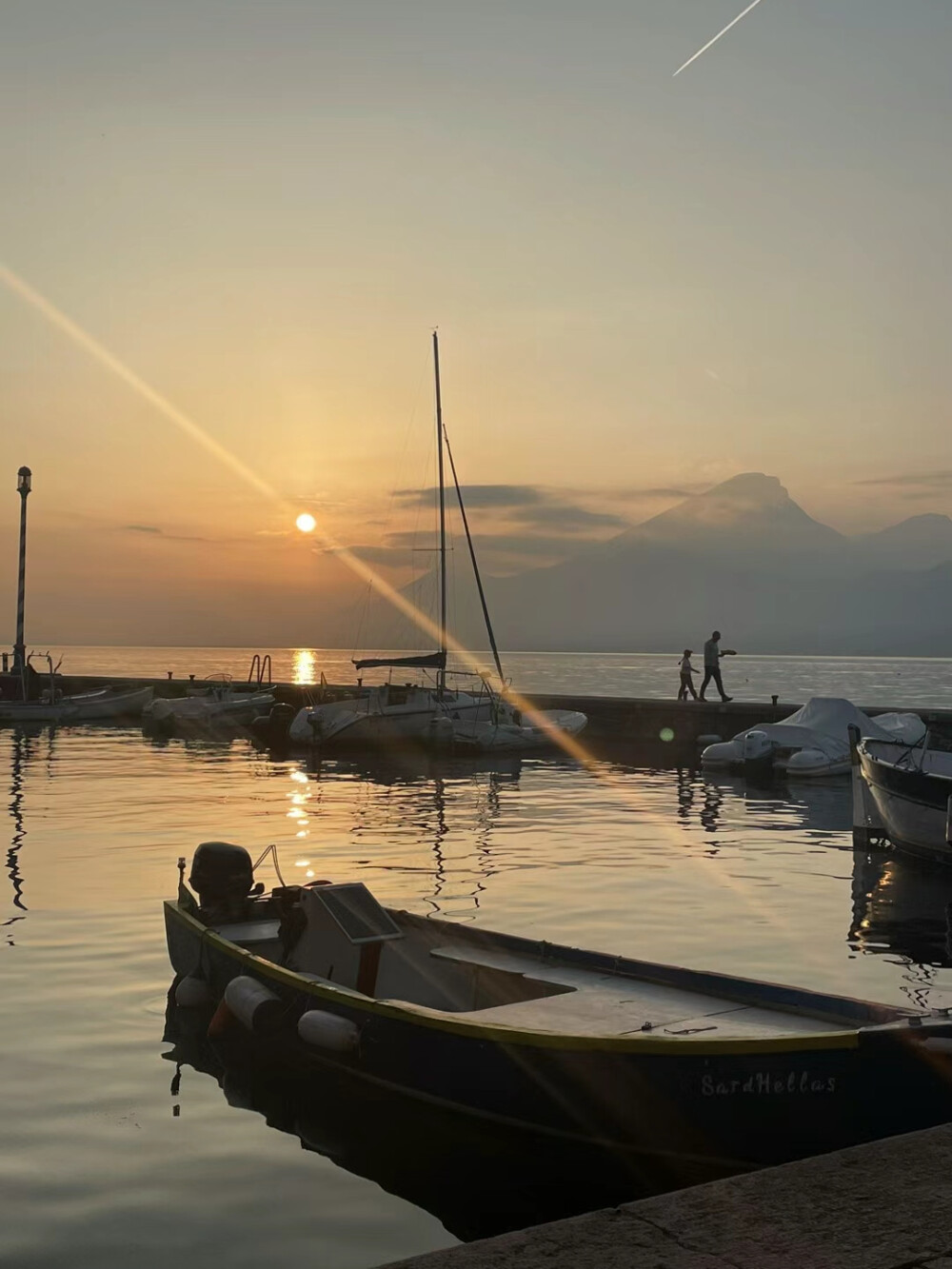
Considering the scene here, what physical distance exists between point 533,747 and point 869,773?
24.8m

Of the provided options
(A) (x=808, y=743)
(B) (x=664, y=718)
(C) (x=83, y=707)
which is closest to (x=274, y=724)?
(C) (x=83, y=707)

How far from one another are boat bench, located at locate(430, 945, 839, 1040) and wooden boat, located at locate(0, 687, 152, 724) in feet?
175

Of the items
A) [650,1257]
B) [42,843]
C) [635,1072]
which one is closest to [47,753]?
[42,843]

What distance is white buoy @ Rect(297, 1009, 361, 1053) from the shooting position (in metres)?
10.5

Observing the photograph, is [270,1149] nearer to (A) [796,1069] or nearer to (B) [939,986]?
(A) [796,1069]

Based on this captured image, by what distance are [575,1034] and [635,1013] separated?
1.06 metres

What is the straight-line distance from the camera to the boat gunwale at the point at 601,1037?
8.46 meters

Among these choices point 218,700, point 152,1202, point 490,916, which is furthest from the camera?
point 218,700

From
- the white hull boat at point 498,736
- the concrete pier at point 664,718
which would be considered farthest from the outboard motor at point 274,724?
the white hull boat at point 498,736

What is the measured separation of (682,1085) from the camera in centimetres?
877

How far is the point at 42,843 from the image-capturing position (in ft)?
83.7

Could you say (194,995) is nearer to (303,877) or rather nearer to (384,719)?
(303,877)

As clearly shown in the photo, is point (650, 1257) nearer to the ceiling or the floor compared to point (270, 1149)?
nearer to the ceiling

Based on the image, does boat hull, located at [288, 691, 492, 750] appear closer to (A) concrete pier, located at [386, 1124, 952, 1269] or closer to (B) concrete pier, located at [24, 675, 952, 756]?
(B) concrete pier, located at [24, 675, 952, 756]
